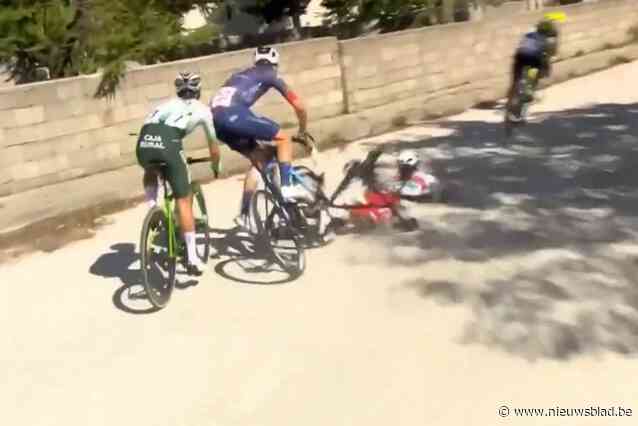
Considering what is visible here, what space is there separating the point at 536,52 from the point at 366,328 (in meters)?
7.97

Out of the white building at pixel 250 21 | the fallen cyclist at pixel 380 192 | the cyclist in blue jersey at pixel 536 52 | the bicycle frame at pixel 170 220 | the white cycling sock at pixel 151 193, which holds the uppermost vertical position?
the white building at pixel 250 21

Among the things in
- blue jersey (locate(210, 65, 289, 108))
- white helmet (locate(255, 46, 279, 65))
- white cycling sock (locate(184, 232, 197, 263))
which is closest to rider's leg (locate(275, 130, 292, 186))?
blue jersey (locate(210, 65, 289, 108))

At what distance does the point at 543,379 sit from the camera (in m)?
5.34

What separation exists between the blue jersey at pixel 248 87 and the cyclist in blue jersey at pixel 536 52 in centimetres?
644

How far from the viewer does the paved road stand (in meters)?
5.30

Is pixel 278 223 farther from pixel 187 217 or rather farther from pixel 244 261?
pixel 187 217

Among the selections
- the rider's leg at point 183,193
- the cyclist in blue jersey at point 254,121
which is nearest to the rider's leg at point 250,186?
the cyclist in blue jersey at point 254,121

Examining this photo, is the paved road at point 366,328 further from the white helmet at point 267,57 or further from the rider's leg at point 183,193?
the white helmet at point 267,57

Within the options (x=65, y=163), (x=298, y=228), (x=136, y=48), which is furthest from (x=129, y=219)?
(x=136, y=48)

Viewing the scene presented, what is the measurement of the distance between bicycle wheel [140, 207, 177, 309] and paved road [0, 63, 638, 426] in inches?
6.1

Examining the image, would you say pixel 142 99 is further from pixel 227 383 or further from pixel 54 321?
pixel 227 383

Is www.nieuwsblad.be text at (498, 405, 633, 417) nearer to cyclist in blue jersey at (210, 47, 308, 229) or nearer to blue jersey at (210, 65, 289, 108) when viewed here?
cyclist in blue jersey at (210, 47, 308, 229)

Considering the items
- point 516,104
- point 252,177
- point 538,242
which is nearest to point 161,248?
point 252,177

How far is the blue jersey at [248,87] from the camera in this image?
25.2 ft
